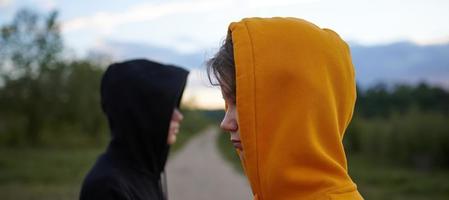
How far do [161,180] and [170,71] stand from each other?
1.91 feet

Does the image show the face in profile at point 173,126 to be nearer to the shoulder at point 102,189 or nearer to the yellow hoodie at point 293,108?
the shoulder at point 102,189

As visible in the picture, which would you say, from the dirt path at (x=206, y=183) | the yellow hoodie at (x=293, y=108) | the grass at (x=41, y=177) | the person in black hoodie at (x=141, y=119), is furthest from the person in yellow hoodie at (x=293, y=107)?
the grass at (x=41, y=177)

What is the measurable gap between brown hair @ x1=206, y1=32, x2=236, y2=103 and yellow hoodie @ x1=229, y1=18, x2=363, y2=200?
80 mm

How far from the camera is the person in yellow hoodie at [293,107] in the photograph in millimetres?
1507

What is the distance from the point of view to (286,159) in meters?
1.52

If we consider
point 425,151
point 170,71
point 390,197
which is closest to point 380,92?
point 425,151

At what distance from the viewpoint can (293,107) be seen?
1515 mm

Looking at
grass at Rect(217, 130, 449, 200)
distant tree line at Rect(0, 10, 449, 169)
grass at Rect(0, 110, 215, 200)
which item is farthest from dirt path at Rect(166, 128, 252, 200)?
distant tree line at Rect(0, 10, 449, 169)

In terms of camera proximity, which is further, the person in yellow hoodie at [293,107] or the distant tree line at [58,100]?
the distant tree line at [58,100]

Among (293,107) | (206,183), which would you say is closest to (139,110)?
(293,107)

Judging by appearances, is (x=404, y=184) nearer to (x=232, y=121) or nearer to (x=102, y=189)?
(x=102, y=189)

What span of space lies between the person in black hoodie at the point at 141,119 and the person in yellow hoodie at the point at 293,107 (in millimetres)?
1116

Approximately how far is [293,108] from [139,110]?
4.59ft

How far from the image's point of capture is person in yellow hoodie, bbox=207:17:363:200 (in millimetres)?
1507
